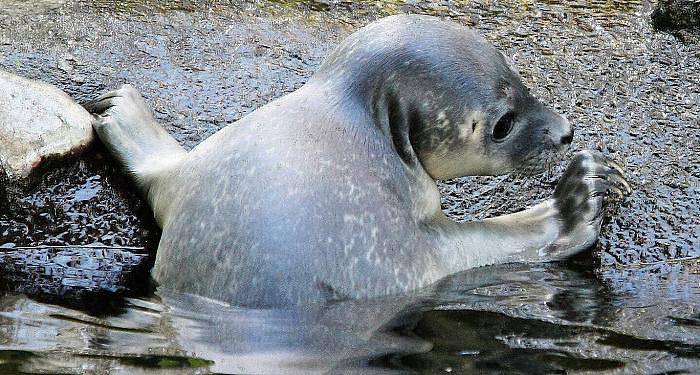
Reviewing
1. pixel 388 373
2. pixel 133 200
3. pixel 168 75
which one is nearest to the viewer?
Answer: pixel 388 373

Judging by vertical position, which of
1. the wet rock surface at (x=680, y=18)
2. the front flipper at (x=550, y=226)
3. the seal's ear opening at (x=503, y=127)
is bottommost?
the front flipper at (x=550, y=226)

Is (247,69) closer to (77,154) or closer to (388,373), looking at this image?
(77,154)

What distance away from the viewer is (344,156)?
4066 mm

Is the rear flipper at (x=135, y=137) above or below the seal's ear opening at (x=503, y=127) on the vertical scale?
below

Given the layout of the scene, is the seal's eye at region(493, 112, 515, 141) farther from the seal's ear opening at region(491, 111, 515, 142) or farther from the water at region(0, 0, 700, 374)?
the water at region(0, 0, 700, 374)

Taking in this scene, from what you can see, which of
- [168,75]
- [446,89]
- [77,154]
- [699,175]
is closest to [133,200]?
[77,154]

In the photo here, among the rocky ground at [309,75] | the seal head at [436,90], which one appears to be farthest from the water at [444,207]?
the seal head at [436,90]

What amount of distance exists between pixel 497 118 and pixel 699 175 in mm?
1011

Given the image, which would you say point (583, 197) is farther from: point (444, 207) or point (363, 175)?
point (363, 175)

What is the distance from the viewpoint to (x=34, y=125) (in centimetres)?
460

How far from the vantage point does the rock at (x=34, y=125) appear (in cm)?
453

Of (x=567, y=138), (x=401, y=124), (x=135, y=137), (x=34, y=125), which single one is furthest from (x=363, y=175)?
(x=34, y=125)

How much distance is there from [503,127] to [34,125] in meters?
1.82

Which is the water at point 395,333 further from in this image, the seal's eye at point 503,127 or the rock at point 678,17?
the rock at point 678,17
